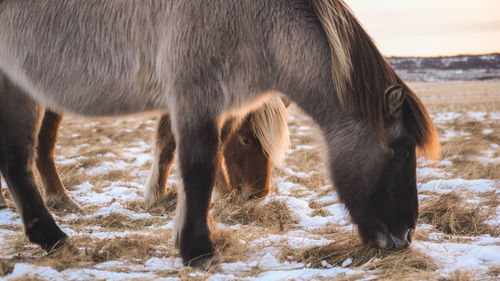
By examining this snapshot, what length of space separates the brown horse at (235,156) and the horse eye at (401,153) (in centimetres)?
154

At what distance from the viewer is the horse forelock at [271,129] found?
161 inches

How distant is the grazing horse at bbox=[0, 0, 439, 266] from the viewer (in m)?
2.64

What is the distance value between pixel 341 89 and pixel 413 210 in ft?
2.84

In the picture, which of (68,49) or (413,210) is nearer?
(413,210)

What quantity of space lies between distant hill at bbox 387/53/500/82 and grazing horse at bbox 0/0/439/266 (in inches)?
2347

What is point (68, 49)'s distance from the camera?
287 centimetres

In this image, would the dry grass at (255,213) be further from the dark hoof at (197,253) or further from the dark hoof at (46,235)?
the dark hoof at (46,235)

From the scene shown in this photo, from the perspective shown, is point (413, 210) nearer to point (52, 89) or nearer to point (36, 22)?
point (52, 89)

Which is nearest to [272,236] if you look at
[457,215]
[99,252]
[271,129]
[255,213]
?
[255,213]

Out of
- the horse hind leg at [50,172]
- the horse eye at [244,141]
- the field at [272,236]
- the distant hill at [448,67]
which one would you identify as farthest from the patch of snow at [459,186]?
the distant hill at [448,67]

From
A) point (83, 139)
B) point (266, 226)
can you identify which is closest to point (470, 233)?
point (266, 226)

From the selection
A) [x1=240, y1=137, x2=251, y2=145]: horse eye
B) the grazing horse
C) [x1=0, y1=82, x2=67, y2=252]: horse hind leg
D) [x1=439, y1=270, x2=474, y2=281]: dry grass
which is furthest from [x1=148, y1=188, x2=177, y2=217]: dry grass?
[x1=439, y1=270, x2=474, y2=281]: dry grass

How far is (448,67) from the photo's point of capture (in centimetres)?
7250

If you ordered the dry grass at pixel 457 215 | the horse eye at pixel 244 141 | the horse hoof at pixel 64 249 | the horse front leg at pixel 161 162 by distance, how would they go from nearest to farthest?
the horse hoof at pixel 64 249 → the dry grass at pixel 457 215 → the horse eye at pixel 244 141 → the horse front leg at pixel 161 162
